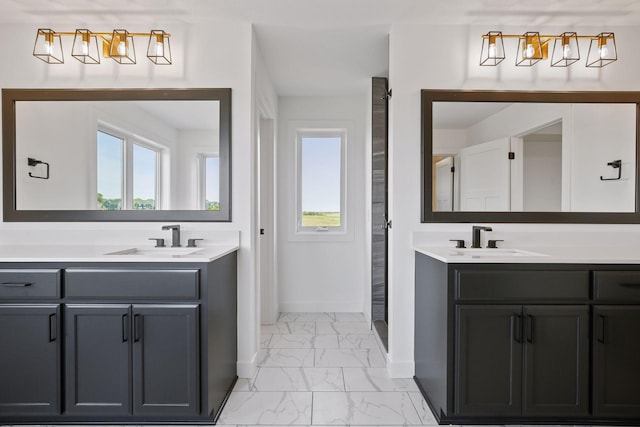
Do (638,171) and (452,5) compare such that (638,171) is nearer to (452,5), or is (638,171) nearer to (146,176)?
(452,5)

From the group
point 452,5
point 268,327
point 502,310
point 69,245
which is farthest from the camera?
point 268,327

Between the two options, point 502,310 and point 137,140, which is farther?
point 137,140

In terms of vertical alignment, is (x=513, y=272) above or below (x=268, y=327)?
above

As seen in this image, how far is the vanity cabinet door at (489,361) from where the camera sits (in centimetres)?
175

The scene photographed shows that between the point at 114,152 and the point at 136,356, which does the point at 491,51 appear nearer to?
the point at 114,152

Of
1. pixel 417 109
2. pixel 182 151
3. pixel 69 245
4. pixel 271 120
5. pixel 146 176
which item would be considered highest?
pixel 271 120

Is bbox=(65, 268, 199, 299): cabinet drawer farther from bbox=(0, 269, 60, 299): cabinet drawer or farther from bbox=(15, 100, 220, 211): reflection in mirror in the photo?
bbox=(15, 100, 220, 211): reflection in mirror

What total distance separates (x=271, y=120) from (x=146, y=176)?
151cm

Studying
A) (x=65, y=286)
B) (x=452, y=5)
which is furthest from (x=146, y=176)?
(x=452, y=5)

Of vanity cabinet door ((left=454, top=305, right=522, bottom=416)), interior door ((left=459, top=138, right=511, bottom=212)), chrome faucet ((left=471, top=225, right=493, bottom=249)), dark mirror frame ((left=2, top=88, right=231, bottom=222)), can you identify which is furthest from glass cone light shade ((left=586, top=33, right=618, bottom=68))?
dark mirror frame ((left=2, top=88, right=231, bottom=222))

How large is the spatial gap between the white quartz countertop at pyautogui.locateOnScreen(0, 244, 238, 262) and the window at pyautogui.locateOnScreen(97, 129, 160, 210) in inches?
11.8

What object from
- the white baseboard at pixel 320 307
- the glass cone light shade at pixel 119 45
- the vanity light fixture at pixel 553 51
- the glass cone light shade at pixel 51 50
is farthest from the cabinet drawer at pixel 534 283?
the glass cone light shade at pixel 51 50

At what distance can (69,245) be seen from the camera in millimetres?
2293

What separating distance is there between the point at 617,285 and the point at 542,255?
0.36 meters
